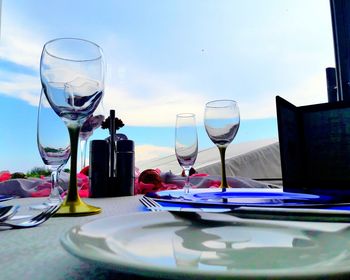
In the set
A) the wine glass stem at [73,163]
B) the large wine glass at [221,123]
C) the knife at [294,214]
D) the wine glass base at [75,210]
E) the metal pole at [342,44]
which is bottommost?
the wine glass base at [75,210]

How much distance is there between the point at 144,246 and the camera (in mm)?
206

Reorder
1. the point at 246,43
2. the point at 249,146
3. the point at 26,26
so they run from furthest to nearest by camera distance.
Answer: the point at 246,43
the point at 26,26
the point at 249,146

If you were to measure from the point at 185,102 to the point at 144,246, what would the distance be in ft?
6.82

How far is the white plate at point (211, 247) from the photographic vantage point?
131mm

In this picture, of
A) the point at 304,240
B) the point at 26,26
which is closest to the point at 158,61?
the point at 26,26

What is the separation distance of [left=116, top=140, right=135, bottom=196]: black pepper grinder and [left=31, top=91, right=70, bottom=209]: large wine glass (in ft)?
0.76

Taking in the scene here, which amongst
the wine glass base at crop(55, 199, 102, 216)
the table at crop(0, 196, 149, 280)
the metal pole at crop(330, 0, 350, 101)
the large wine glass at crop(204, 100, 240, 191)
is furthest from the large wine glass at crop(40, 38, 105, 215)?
the metal pole at crop(330, 0, 350, 101)

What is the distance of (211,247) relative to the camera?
21 centimetres

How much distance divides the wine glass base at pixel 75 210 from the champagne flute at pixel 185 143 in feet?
1.12

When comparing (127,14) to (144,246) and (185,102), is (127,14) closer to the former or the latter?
(185,102)

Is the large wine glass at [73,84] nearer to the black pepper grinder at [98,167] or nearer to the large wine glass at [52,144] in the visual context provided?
the large wine glass at [52,144]

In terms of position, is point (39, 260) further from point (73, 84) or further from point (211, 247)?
point (73, 84)

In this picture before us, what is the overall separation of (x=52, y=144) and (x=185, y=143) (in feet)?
1.06

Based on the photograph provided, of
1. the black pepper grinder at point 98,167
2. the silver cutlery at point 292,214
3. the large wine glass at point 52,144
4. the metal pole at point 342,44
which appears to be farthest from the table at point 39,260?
the metal pole at point 342,44
